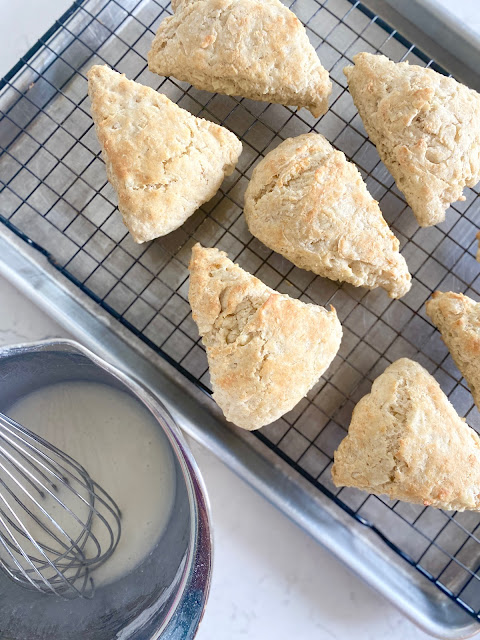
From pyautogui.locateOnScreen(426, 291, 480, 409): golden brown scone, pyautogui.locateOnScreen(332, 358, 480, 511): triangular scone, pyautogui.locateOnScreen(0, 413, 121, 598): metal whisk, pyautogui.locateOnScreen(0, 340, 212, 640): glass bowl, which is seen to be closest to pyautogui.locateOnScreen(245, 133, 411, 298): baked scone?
pyautogui.locateOnScreen(426, 291, 480, 409): golden brown scone

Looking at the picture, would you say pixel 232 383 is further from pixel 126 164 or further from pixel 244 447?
pixel 126 164

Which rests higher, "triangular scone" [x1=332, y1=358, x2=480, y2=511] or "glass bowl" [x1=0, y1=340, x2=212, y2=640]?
"triangular scone" [x1=332, y1=358, x2=480, y2=511]

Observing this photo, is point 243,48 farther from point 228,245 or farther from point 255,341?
point 255,341

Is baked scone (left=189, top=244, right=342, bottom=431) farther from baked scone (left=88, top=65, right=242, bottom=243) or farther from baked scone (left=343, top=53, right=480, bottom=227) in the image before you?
baked scone (left=343, top=53, right=480, bottom=227)

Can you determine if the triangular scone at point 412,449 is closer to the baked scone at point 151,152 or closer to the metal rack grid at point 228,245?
the metal rack grid at point 228,245

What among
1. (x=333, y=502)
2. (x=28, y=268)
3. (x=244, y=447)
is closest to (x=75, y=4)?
(x=28, y=268)

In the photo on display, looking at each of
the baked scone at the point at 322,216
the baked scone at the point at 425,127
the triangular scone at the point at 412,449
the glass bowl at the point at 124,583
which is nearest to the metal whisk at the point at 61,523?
the glass bowl at the point at 124,583

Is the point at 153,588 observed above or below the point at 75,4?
below
